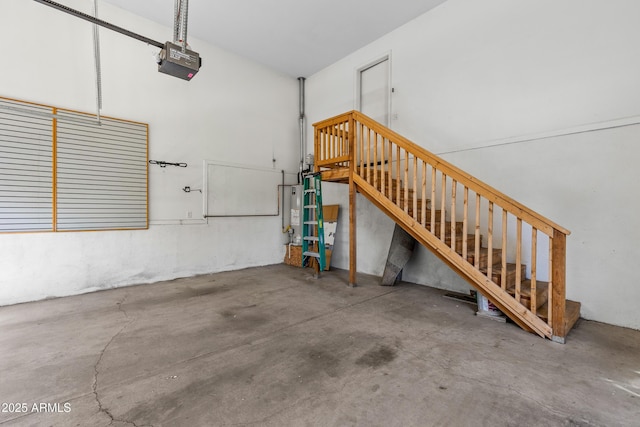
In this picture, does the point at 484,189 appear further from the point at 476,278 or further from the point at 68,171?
the point at 68,171

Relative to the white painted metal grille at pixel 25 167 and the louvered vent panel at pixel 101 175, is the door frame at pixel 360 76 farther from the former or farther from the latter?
the white painted metal grille at pixel 25 167

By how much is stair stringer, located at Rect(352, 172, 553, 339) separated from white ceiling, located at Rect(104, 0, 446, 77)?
3.24 m

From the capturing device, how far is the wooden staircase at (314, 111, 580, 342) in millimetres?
2627

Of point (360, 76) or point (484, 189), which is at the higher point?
point (360, 76)

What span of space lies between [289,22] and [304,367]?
5.35m

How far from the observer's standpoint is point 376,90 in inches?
217

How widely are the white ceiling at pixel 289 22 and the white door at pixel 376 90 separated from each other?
0.52 m

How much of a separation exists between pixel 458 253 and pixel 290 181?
4.51 meters

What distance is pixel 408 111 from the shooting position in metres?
4.88

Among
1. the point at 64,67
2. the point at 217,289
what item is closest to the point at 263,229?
the point at 217,289

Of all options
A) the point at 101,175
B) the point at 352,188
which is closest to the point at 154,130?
the point at 101,175

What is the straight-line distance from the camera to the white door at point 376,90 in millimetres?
5305

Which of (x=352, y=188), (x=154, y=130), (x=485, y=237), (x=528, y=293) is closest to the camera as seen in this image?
(x=528, y=293)

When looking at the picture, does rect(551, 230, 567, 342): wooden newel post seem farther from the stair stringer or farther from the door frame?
the door frame
